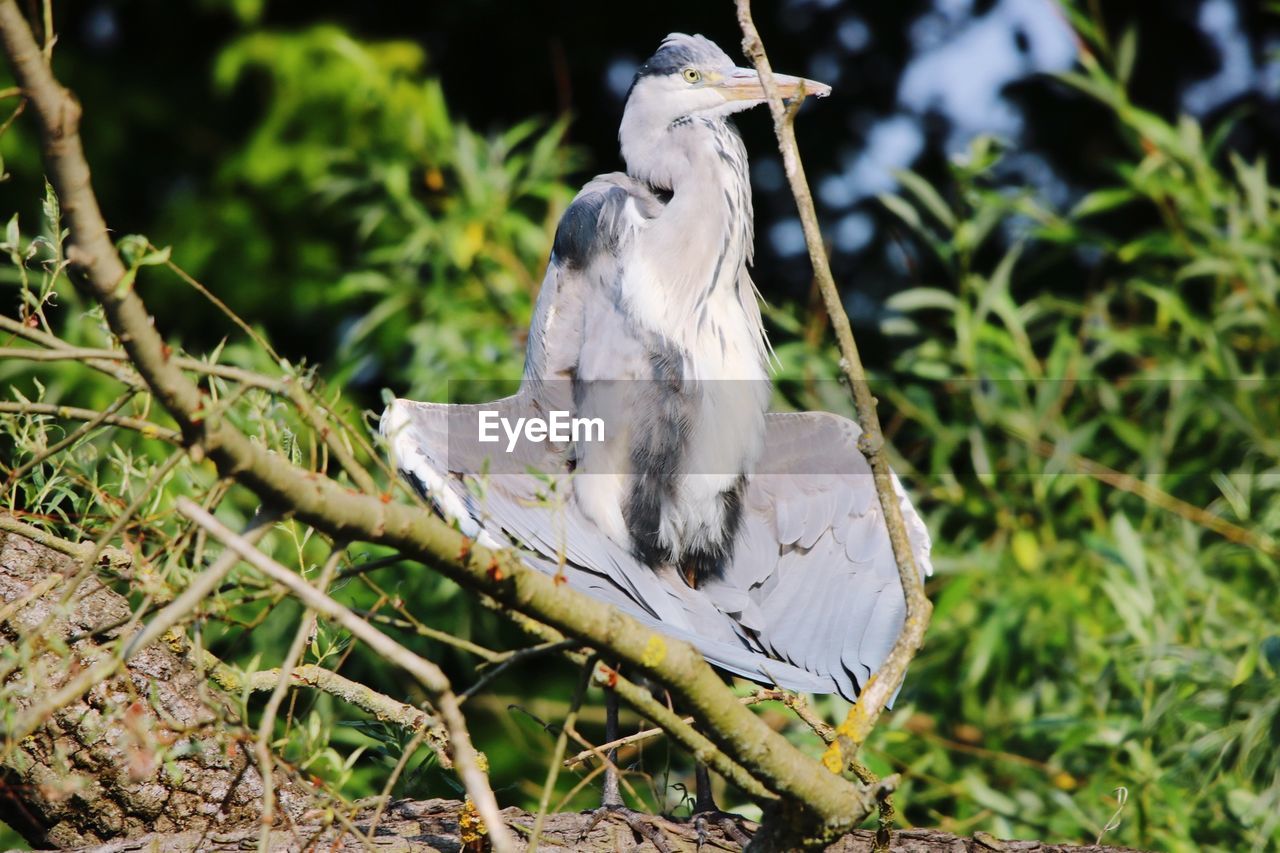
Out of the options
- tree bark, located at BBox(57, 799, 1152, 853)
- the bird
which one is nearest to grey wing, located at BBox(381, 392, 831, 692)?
the bird

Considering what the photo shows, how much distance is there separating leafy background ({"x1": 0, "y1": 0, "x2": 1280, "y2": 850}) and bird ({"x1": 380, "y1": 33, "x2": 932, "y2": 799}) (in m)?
0.34

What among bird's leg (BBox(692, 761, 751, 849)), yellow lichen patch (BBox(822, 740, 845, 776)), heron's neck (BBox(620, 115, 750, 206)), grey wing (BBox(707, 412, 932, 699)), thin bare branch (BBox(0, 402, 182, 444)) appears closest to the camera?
thin bare branch (BBox(0, 402, 182, 444))

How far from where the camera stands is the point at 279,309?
3.67 meters

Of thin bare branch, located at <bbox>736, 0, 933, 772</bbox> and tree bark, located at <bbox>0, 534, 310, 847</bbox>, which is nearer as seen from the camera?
thin bare branch, located at <bbox>736, 0, 933, 772</bbox>

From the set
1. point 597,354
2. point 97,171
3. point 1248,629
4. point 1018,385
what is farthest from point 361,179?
point 1248,629

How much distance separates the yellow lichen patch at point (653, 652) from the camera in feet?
3.29

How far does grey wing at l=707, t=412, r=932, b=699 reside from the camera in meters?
1.89

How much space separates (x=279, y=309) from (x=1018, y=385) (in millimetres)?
2081

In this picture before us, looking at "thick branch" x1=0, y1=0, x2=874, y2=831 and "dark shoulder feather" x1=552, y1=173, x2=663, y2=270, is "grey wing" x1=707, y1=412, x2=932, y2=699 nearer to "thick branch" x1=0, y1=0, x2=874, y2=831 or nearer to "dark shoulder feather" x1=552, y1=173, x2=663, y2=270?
"dark shoulder feather" x1=552, y1=173, x2=663, y2=270

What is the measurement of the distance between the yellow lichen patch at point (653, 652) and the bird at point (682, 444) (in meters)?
0.86

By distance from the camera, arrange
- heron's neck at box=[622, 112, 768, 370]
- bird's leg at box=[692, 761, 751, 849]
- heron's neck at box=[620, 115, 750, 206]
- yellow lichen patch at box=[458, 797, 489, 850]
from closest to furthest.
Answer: yellow lichen patch at box=[458, 797, 489, 850] → bird's leg at box=[692, 761, 751, 849] → heron's neck at box=[622, 112, 768, 370] → heron's neck at box=[620, 115, 750, 206]

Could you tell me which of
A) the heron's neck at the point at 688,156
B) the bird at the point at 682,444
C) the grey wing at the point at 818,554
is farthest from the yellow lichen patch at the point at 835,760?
the heron's neck at the point at 688,156

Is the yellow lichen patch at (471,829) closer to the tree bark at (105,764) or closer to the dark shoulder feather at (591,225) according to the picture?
the tree bark at (105,764)

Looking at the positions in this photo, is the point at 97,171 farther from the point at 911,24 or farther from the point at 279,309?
the point at 911,24
